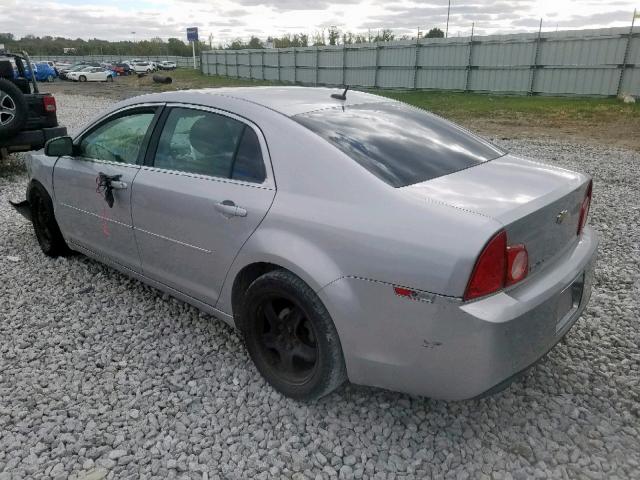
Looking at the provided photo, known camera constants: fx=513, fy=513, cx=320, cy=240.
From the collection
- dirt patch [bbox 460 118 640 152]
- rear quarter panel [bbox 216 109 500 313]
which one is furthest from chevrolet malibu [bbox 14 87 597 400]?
dirt patch [bbox 460 118 640 152]

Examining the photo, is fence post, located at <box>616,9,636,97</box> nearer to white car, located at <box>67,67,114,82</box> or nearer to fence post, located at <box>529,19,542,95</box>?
fence post, located at <box>529,19,542,95</box>

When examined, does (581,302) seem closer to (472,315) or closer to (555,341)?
(555,341)

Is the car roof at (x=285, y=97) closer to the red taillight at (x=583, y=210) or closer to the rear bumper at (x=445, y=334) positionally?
the rear bumper at (x=445, y=334)

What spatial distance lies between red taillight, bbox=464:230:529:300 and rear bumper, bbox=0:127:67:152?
7.37 m

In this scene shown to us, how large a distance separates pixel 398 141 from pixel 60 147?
2.49 metres

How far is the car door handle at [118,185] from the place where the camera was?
3.26m

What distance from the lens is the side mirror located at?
3.69 m

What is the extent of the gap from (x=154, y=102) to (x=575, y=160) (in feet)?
25.4

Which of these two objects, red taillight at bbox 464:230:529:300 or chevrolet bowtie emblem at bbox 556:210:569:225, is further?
chevrolet bowtie emblem at bbox 556:210:569:225

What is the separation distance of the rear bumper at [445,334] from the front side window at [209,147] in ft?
2.81

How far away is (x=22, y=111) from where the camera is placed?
7.07 meters

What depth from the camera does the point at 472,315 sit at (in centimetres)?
193

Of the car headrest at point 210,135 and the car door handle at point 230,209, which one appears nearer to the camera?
the car door handle at point 230,209

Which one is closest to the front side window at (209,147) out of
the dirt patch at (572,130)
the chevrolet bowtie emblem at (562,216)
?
the chevrolet bowtie emblem at (562,216)
